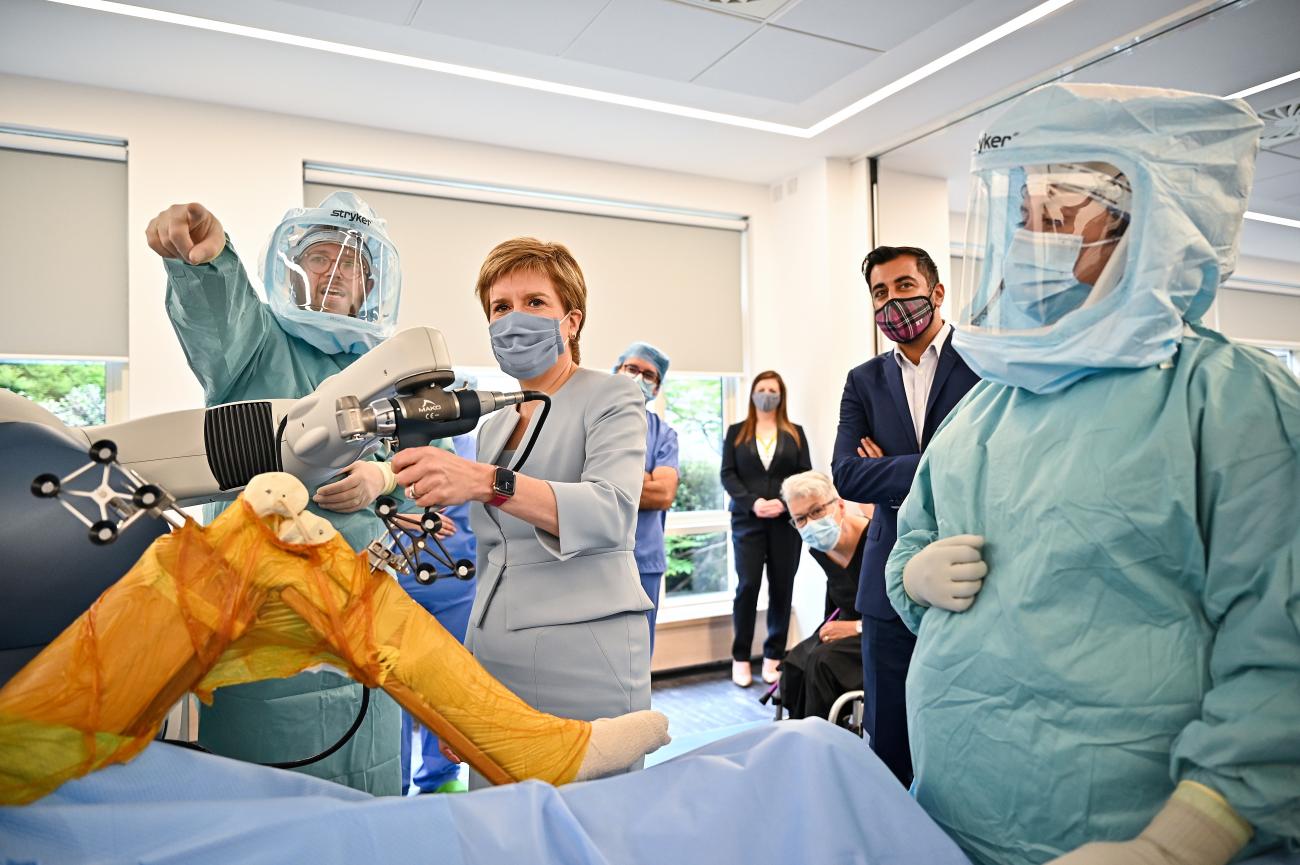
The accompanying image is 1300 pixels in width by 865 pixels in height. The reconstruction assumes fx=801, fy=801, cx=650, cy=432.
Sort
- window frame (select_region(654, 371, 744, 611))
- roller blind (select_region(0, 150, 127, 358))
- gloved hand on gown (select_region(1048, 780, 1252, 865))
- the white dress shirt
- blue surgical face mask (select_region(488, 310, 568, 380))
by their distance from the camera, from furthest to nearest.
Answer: window frame (select_region(654, 371, 744, 611)) < roller blind (select_region(0, 150, 127, 358)) < the white dress shirt < blue surgical face mask (select_region(488, 310, 568, 380)) < gloved hand on gown (select_region(1048, 780, 1252, 865))

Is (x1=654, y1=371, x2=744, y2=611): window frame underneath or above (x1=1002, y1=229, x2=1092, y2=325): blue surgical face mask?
underneath

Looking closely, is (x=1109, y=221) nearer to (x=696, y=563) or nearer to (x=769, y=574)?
(x=769, y=574)

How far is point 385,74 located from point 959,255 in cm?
284

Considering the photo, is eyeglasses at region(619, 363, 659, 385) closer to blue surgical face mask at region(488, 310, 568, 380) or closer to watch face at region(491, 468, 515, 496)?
blue surgical face mask at region(488, 310, 568, 380)

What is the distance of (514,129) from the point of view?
3.97 m

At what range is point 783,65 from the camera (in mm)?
3342

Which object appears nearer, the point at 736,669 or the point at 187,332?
the point at 187,332

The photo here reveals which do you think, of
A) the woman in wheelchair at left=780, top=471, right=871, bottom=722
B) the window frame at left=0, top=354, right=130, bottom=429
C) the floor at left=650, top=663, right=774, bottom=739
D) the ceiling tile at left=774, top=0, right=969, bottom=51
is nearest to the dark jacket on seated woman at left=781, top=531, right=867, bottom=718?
the woman in wheelchair at left=780, top=471, right=871, bottom=722

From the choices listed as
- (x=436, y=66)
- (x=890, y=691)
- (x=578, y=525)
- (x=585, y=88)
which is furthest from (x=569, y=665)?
(x=585, y=88)

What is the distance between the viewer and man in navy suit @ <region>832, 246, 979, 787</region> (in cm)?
203

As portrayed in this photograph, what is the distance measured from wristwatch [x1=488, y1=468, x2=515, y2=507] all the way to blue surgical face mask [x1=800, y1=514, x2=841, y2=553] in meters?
1.98

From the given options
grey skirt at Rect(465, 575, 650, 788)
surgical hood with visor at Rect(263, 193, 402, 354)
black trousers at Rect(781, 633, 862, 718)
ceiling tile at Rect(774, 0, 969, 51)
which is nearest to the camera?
grey skirt at Rect(465, 575, 650, 788)

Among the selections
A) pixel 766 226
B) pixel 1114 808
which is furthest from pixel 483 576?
pixel 766 226

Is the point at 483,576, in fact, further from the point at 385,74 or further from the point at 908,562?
the point at 385,74
